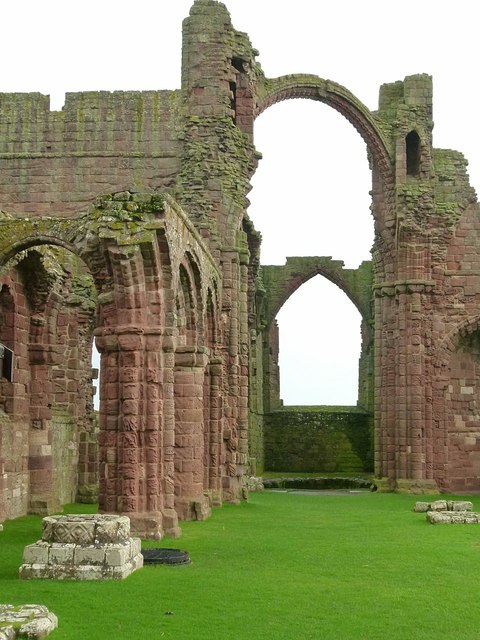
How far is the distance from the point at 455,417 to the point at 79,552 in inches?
Result: 572

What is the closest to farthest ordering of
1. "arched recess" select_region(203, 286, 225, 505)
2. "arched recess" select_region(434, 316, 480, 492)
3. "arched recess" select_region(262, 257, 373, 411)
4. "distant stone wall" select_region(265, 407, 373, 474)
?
"arched recess" select_region(203, 286, 225, 505), "arched recess" select_region(434, 316, 480, 492), "distant stone wall" select_region(265, 407, 373, 474), "arched recess" select_region(262, 257, 373, 411)

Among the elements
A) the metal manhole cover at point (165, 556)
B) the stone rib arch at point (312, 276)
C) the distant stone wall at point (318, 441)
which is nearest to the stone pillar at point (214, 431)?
the metal manhole cover at point (165, 556)

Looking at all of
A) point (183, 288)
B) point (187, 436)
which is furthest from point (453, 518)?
point (183, 288)

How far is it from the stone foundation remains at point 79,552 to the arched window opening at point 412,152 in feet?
51.4

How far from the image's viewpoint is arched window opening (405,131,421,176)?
22344 mm

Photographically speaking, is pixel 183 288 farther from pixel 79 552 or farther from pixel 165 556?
pixel 79 552

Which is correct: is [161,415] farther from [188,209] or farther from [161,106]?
[161,106]

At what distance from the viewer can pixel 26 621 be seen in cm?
624

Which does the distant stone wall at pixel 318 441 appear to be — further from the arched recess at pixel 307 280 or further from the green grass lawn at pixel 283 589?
the green grass lawn at pixel 283 589

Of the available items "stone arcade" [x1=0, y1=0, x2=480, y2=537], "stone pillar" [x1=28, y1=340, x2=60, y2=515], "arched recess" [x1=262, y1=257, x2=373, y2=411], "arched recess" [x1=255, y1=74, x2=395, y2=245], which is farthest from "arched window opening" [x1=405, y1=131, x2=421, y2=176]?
"stone pillar" [x1=28, y1=340, x2=60, y2=515]

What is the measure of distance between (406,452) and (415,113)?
7.76 m

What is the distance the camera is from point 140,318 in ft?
37.0

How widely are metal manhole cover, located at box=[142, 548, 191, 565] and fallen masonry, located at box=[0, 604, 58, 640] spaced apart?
2.65m

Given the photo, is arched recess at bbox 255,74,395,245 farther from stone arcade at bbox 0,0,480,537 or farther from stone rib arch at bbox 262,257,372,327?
stone rib arch at bbox 262,257,372,327
